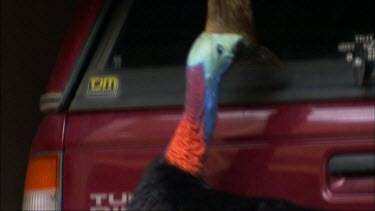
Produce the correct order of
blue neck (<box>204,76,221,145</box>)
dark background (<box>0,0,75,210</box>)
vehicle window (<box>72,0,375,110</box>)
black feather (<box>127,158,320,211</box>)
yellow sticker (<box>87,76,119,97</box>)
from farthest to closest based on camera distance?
dark background (<box>0,0,75,210</box>), yellow sticker (<box>87,76,119,97</box>), vehicle window (<box>72,0,375,110</box>), blue neck (<box>204,76,221,145</box>), black feather (<box>127,158,320,211</box>)

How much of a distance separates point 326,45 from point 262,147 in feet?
1.36

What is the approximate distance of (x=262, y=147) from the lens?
8.84ft

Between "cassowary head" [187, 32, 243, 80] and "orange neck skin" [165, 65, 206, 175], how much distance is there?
26 millimetres

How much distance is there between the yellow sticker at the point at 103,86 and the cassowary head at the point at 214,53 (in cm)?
31

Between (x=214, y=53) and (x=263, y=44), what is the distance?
0.26 meters

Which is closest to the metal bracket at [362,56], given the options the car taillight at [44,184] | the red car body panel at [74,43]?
the red car body panel at [74,43]

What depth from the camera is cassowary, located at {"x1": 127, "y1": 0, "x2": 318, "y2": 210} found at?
8.11 ft

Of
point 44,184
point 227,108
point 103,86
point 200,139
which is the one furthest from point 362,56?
point 44,184

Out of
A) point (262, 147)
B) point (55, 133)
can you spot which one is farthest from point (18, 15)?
point (262, 147)

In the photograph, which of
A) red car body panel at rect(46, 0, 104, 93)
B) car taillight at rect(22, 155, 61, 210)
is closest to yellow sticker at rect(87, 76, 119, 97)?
red car body panel at rect(46, 0, 104, 93)

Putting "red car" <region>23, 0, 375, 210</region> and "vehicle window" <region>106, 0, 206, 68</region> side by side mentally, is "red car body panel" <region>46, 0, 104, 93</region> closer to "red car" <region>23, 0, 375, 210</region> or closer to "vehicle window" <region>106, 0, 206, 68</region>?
"red car" <region>23, 0, 375, 210</region>

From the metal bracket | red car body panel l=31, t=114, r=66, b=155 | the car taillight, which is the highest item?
the metal bracket

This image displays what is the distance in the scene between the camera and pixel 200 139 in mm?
2568

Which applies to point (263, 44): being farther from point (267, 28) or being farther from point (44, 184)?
point (44, 184)
